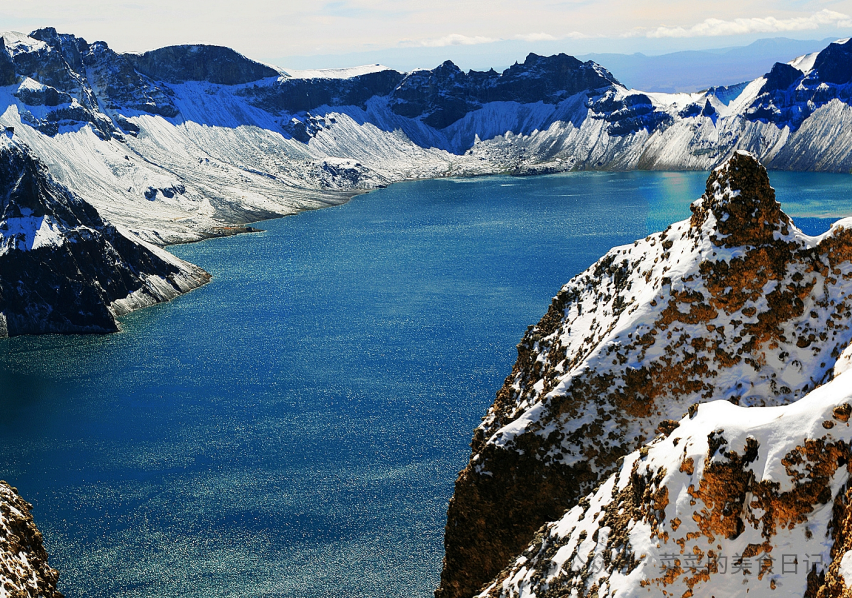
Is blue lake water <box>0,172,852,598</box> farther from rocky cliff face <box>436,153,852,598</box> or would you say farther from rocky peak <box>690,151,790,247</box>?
rocky peak <box>690,151,790,247</box>

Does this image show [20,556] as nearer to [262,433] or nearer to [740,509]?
[740,509]

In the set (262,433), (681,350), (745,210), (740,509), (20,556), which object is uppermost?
(745,210)

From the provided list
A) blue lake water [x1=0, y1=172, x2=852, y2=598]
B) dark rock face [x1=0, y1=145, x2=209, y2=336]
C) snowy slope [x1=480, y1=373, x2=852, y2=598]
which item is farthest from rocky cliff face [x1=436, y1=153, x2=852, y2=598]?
dark rock face [x1=0, y1=145, x2=209, y2=336]

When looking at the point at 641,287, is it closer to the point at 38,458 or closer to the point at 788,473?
the point at 788,473

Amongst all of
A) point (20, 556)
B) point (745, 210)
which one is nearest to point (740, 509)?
point (745, 210)

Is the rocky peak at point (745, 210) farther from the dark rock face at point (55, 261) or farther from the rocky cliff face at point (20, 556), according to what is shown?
the dark rock face at point (55, 261)

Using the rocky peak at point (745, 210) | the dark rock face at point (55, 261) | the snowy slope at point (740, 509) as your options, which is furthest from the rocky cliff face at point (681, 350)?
the dark rock face at point (55, 261)
